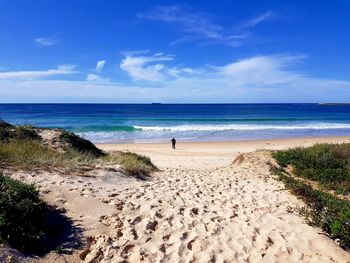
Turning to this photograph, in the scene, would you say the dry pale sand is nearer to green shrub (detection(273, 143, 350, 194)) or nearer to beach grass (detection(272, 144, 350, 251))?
beach grass (detection(272, 144, 350, 251))

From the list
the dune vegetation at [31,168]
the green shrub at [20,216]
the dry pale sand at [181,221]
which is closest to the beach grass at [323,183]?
the dry pale sand at [181,221]

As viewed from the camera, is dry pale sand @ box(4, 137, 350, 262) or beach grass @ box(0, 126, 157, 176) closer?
dry pale sand @ box(4, 137, 350, 262)

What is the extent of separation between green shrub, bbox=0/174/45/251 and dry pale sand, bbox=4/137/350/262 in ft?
1.37

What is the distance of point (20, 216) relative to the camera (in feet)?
16.7

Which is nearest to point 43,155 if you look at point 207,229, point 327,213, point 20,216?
point 20,216

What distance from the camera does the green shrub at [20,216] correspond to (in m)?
4.75

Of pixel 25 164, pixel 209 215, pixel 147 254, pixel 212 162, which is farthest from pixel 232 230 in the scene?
pixel 212 162

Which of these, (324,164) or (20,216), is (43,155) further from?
(324,164)

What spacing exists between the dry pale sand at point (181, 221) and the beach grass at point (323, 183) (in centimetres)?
25

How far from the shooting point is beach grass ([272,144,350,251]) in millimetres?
6237

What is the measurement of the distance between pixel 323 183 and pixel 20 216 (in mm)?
8477

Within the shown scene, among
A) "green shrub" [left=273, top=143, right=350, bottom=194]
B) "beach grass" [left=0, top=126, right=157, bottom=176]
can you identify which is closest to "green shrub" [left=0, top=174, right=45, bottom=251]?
"beach grass" [left=0, top=126, right=157, bottom=176]

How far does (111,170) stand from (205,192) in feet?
9.20

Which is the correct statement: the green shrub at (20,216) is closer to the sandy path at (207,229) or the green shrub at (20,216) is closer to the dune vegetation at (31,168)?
the dune vegetation at (31,168)
